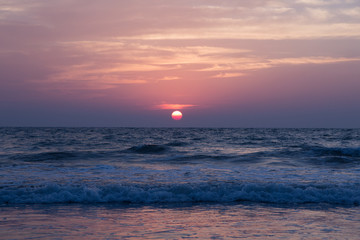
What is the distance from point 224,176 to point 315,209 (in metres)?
5.66

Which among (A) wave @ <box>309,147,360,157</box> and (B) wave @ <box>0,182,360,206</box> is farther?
(A) wave @ <box>309,147,360,157</box>

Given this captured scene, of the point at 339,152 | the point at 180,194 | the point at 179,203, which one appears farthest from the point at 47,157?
the point at 339,152

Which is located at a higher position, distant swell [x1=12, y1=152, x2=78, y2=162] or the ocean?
distant swell [x1=12, y1=152, x2=78, y2=162]

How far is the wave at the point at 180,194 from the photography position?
1117cm

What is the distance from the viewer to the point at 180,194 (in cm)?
1179

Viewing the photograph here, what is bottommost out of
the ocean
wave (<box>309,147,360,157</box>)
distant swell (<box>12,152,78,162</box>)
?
wave (<box>309,147,360,157</box>)

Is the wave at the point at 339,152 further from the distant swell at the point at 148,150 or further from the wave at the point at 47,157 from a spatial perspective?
the wave at the point at 47,157

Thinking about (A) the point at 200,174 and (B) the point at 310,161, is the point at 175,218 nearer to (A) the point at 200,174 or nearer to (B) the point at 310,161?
(A) the point at 200,174

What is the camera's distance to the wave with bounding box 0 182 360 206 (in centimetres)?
1117

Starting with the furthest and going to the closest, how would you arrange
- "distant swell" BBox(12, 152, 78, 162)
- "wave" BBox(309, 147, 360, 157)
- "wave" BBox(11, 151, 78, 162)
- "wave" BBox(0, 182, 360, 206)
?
"wave" BBox(309, 147, 360, 157), "wave" BBox(11, 151, 78, 162), "distant swell" BBox(12, 152, 78, 162), "wave" BBox(0, 182, 360, 206)

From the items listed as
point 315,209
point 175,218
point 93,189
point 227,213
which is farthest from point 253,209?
point 93,189

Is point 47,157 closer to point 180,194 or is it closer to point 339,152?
point 180,194

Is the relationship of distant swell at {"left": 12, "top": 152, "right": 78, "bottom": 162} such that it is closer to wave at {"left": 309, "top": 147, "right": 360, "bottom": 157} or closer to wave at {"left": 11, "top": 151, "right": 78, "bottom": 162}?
wave at {"left": 11, "top": 151, "right": 78, "bottom": 162}

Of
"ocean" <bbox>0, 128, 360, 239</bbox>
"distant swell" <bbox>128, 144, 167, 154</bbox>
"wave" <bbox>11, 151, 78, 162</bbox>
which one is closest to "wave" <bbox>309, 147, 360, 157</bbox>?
"ocean" <bbox>0, 128, 360, 239</bbox>
